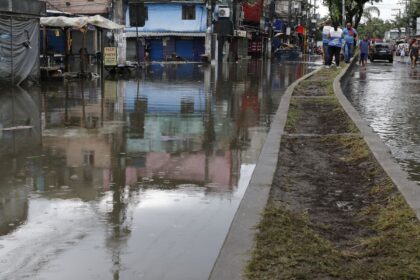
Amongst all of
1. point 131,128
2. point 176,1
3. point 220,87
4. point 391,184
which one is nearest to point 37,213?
point 391,184

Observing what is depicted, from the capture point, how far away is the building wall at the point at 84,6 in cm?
4157

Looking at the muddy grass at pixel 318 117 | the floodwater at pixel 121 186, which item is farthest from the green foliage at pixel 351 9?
the floodwater at pixel 121 186

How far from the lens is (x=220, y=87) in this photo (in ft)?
57.2

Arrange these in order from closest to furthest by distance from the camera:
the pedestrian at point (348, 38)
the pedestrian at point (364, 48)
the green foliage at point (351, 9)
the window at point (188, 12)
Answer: the pedestrian at point (348, 38) < the pedestrian at point (364, 48) < the window at point (188, 12) < the green foliage at point (351, 9)

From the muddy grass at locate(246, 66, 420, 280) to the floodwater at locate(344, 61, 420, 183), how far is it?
590 mm

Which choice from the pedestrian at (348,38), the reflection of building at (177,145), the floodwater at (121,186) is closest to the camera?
the floodwater at (121,186)

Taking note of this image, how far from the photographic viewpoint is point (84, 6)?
42000 millimetres

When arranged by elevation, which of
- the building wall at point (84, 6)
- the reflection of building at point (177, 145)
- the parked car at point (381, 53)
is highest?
the building wall at point (84, 6)

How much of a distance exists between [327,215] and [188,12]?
4114 cm

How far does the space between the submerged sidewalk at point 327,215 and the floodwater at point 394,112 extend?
40 centimetres

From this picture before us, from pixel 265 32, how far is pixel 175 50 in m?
17.9

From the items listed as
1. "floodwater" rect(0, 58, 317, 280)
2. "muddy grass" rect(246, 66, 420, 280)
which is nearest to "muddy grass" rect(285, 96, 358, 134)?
"floodwater" rect(0, 58, 317, 280)

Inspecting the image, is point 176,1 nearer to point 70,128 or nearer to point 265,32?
point 265,32

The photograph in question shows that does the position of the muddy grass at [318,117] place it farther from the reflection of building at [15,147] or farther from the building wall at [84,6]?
the building wall at [84,6]
